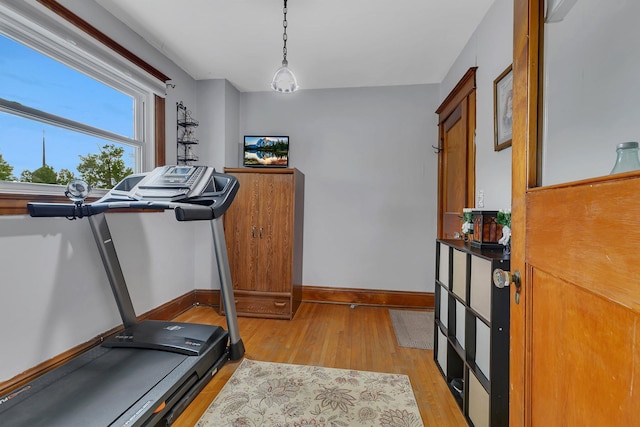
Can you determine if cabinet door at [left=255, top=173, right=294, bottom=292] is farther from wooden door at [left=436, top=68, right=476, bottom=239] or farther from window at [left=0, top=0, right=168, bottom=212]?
wooden door at [left=436, top=68, right=476, bottom=239]

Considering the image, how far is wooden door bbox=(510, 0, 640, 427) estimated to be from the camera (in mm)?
499

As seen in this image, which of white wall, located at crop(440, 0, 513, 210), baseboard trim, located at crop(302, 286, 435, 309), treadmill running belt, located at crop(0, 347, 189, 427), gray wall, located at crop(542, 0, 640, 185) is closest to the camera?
gray wall, located at crop(542, 0, 640, 185)

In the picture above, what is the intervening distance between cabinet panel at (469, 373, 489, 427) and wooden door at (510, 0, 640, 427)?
485 millimetres

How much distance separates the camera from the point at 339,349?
2332 millimetres

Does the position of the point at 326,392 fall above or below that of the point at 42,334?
below

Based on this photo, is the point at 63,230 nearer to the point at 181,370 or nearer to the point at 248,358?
the point at 181,370

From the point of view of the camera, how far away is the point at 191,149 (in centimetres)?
316

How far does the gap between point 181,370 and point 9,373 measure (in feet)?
3.01

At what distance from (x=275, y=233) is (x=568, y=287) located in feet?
8.40

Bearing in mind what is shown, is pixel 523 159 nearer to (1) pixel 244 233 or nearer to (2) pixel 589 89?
(2) pixel 589 89

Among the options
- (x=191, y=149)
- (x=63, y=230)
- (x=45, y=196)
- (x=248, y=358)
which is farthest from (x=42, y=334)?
(x=191, y=149)

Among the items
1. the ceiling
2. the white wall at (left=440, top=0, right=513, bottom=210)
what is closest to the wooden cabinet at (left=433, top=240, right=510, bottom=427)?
the white wall at (left=440, top=0, right=513, bottom=210)

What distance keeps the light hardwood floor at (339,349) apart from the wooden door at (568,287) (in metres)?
0.99

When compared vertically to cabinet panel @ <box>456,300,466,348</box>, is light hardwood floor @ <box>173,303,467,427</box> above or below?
below
